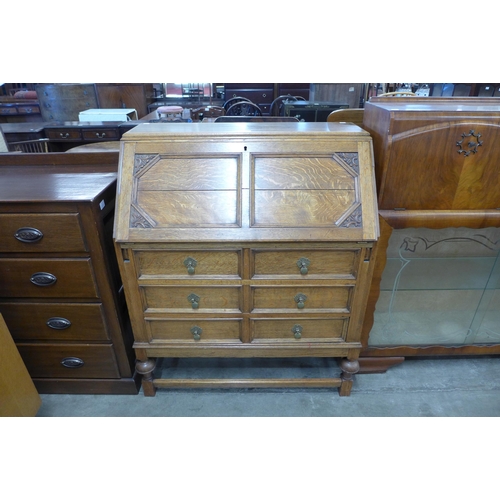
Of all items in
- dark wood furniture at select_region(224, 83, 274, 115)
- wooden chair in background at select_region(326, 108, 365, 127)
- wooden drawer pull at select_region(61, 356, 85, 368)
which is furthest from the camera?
dark wood furniture at select_region(224, 83, 274, 115)

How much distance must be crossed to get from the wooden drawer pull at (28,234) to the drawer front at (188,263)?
0.37 meters

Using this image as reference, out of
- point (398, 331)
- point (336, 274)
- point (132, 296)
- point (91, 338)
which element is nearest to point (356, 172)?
point (336, 274)

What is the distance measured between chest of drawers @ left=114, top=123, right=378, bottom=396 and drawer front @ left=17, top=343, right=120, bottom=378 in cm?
39

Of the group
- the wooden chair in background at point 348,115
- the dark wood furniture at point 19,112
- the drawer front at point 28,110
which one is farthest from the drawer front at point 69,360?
the drawer front at point 28,110

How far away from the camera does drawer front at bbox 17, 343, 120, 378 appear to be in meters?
1.47

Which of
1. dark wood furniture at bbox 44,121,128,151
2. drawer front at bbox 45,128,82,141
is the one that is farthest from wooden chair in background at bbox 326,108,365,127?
drawer front at bbox 45,128,82,141

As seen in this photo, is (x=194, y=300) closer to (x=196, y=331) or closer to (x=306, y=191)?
(x=196, y=331)

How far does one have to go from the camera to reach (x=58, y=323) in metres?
1.40

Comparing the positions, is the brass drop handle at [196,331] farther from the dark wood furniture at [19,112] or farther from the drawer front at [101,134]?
the dark wood furniture at [19,112]

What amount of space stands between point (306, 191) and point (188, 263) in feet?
1.70

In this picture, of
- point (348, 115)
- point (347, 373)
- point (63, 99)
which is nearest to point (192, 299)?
point (347, 373)

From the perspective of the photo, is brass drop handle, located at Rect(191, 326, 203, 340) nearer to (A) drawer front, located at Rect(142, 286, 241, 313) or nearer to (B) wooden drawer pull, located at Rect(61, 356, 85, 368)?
(A) drawer front, located at Rect(142, 286, 241, 313)

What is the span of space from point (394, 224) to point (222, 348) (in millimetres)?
889

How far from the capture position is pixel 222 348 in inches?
56.7
